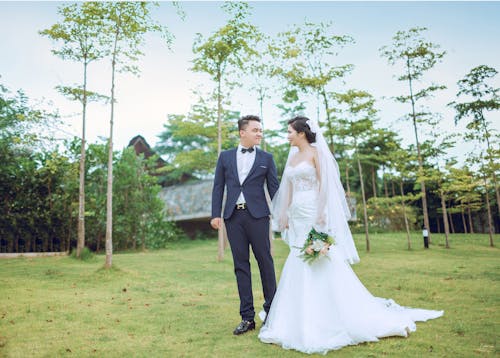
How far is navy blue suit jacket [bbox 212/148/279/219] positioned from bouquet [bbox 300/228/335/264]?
0.59 m

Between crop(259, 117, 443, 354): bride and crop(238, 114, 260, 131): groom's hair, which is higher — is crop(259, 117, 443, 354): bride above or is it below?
below

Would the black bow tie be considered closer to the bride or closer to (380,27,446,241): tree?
the bride

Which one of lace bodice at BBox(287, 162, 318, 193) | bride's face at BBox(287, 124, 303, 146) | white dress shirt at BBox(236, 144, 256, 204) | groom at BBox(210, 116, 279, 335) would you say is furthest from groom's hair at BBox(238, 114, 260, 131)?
lace bodice at BBox(287, 162, 318, 193)

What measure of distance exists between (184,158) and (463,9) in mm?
10406

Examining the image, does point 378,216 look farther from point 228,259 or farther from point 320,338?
point 320,338

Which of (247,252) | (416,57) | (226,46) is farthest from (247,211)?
(416,57)

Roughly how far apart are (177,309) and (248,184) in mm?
2427

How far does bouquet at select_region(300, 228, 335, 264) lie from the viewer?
402 cm

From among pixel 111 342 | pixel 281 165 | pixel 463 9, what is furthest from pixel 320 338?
pixel 281 165

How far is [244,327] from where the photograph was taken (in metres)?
4.27

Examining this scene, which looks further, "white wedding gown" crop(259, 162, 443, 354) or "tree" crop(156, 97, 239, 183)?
"tree" crop(156, 97, 239, 183)

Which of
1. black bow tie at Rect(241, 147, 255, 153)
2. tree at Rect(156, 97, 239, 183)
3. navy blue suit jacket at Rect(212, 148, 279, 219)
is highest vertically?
tree at Rect(156, 97, 239, 183)

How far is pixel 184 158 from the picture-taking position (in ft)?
50.5

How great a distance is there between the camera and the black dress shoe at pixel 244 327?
13.8 feet
